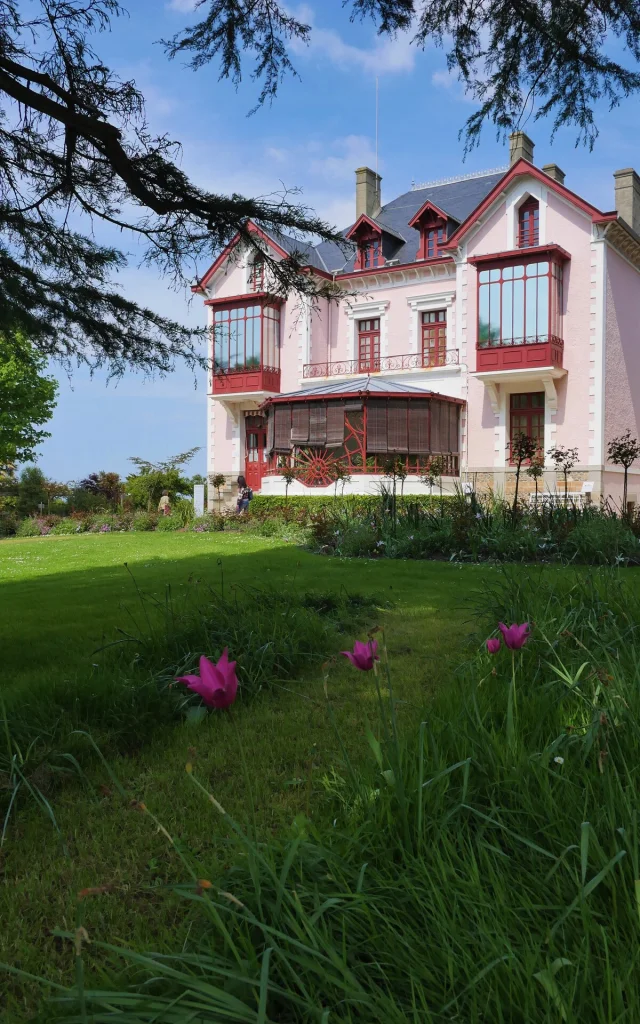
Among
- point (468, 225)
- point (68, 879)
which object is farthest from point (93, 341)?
point (468, 225)

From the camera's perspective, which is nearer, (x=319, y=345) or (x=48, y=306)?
(x=48, y=306)

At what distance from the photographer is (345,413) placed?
23844 mm

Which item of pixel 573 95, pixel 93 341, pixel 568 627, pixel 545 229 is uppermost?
pixel 545 229

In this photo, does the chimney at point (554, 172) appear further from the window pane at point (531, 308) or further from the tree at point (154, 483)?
the tree at point (154, 483)

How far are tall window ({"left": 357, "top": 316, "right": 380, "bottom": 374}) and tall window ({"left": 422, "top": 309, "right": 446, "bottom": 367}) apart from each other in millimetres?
1865

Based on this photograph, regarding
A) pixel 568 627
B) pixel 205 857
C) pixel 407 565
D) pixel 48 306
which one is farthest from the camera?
pixel 407 565

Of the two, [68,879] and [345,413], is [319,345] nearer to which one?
[345,413]

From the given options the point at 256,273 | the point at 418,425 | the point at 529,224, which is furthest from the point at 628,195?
the point at 256,273

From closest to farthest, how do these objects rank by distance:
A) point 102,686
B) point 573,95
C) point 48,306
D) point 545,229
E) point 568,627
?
1. point 102,686
2. point 568,627
3. point 573,95
4. point 48,306
5. point 545,229

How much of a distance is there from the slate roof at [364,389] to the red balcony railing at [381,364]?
776mm

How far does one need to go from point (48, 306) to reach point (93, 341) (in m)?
0.45

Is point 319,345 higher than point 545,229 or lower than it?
lower

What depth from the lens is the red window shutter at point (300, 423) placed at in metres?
24.6

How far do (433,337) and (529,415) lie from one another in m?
4.86
